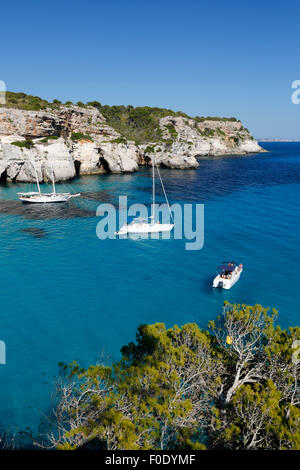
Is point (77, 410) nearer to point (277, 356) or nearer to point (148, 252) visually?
point (277, 356)

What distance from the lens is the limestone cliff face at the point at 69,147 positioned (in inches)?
2704

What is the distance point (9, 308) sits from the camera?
22.6m

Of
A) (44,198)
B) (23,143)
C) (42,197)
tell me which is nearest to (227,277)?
(44,198)

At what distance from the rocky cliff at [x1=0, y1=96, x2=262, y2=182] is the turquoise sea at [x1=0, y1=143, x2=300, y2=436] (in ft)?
70.1

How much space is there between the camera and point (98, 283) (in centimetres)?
2661

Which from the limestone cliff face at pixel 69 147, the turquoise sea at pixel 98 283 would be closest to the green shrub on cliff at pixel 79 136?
the limestone cliff face at pixel 69 147

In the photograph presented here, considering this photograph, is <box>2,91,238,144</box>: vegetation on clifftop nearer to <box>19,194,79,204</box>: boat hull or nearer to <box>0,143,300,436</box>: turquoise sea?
<box>19,194,79,204</box>: boat hull

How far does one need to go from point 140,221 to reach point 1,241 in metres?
18.0

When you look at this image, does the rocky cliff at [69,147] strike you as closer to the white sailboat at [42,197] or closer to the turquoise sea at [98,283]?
the white sailboat at [42,197]

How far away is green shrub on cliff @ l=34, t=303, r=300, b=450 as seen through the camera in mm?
8992

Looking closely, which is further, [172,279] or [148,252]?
[148,252]

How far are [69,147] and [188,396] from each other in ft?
248

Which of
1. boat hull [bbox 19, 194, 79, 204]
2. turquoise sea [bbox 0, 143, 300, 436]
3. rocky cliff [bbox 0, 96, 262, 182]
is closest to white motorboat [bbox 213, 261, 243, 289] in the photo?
turquoise sea [bbox 0, 143, 300, 436]
